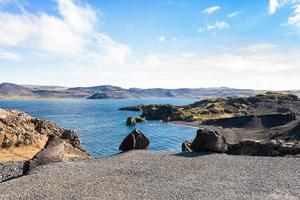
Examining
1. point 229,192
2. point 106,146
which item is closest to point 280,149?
point 229,192

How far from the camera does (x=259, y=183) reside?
29.5 metres

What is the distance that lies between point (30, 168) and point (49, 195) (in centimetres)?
876

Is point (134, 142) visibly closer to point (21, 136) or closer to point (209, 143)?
point (209, 143)

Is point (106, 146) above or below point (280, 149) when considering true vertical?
below

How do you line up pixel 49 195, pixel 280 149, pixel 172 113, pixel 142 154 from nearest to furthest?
pixel 49 195 < pixel 142 154 < pixel 280 149 < pixel 172 113

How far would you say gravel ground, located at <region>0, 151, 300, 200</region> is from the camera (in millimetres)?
26766

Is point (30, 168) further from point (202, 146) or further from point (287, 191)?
point (287, 191)

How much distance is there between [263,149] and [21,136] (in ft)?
103

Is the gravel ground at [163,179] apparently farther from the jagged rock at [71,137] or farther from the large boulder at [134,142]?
the jagged rock at [71,137]

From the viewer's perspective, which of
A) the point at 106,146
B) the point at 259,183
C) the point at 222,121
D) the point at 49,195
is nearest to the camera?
the point at 49,195

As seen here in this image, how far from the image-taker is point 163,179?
3042 cm

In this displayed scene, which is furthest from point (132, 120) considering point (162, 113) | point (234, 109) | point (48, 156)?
point (48, 156)

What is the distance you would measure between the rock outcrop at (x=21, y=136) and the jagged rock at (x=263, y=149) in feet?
78.0

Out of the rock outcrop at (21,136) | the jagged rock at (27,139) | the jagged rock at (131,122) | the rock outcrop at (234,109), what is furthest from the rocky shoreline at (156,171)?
the rock outcrop at (234,109)
